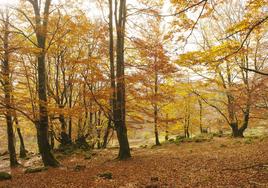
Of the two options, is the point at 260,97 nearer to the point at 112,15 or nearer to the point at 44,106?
the point at 112,15

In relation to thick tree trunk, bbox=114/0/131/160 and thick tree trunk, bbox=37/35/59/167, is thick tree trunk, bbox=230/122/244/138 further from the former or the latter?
thick tree trunk, bbox=37/35/59/167

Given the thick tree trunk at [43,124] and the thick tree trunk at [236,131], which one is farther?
the thick tree trunk at [236,131]

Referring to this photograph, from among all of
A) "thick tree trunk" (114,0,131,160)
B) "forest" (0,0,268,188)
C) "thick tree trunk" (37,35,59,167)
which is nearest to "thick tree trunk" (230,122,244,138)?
"forest" (0,0,268,188)

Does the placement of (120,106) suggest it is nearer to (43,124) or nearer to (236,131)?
(43,124)

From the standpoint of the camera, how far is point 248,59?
23.0 metres

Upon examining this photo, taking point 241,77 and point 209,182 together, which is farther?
point 241,77

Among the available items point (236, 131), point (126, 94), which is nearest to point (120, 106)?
point (126, 94)

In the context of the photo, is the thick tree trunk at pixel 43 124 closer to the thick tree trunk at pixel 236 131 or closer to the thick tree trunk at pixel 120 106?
the thick tree trunk at pixel 120 106

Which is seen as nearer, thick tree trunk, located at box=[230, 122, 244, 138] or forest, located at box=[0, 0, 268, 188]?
forest, located at box=[0, 0, 268, 188]

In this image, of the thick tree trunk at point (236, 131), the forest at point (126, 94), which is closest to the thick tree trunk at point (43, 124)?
the forest at point (126, 94)

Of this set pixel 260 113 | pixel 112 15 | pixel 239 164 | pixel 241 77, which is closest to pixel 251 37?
pixel 241 77

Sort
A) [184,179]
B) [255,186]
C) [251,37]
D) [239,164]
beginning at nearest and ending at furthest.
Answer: [255,186], [184,179], [239,164], [251,37]

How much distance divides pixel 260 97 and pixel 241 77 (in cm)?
902

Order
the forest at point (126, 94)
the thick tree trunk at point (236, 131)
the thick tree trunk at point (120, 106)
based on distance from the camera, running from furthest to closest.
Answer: the thick tree trunk at point (236, 131), the thick tree trunk at point (120, 106), the forest at point (126, 94)
